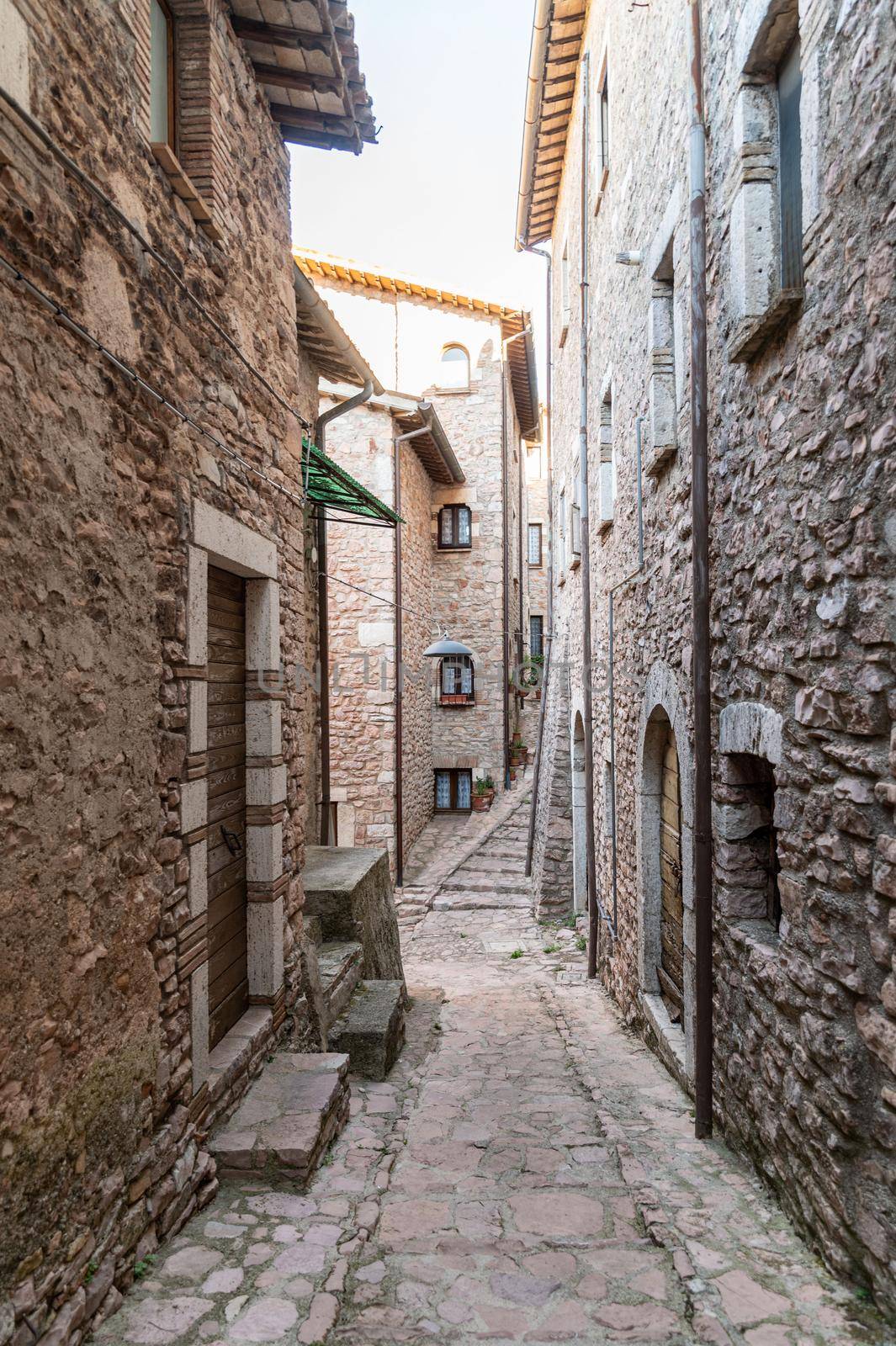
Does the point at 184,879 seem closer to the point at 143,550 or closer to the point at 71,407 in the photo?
the point at 143,550

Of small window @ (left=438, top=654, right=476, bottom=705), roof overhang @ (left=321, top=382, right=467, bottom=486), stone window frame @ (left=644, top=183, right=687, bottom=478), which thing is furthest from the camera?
small window @ (left=438, top=654, right=476, bottom=705)

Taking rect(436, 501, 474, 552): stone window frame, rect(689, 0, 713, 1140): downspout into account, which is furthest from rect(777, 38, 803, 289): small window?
rect(436, 501, 474, 552): stone window frame

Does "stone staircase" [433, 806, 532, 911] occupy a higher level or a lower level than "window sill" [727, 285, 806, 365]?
lower

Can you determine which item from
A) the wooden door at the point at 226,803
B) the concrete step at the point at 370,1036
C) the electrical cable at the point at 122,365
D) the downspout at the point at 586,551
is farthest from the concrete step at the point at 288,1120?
the downspout at the point at 586,551

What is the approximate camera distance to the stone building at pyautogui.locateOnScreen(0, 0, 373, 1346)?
2.11 metres

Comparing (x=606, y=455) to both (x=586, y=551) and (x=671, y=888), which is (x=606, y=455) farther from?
(x=671, y=888)

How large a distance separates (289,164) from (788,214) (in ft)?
10.0

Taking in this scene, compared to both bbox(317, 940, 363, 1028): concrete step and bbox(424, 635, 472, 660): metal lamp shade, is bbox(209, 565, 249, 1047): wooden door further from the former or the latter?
bbox(424, 635, 472, 660): metal lamp shade

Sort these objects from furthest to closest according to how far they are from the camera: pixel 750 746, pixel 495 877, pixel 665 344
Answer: pixel 495 877
pixel 665 344
pixel 750 746

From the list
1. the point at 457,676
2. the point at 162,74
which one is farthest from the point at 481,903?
the point at 162,74

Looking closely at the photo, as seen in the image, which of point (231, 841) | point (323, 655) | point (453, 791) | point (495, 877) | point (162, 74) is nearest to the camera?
point (162, 74)

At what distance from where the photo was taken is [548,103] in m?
9.20

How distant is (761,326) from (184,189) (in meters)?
2.25

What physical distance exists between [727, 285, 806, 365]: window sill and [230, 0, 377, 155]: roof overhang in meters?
2.46
